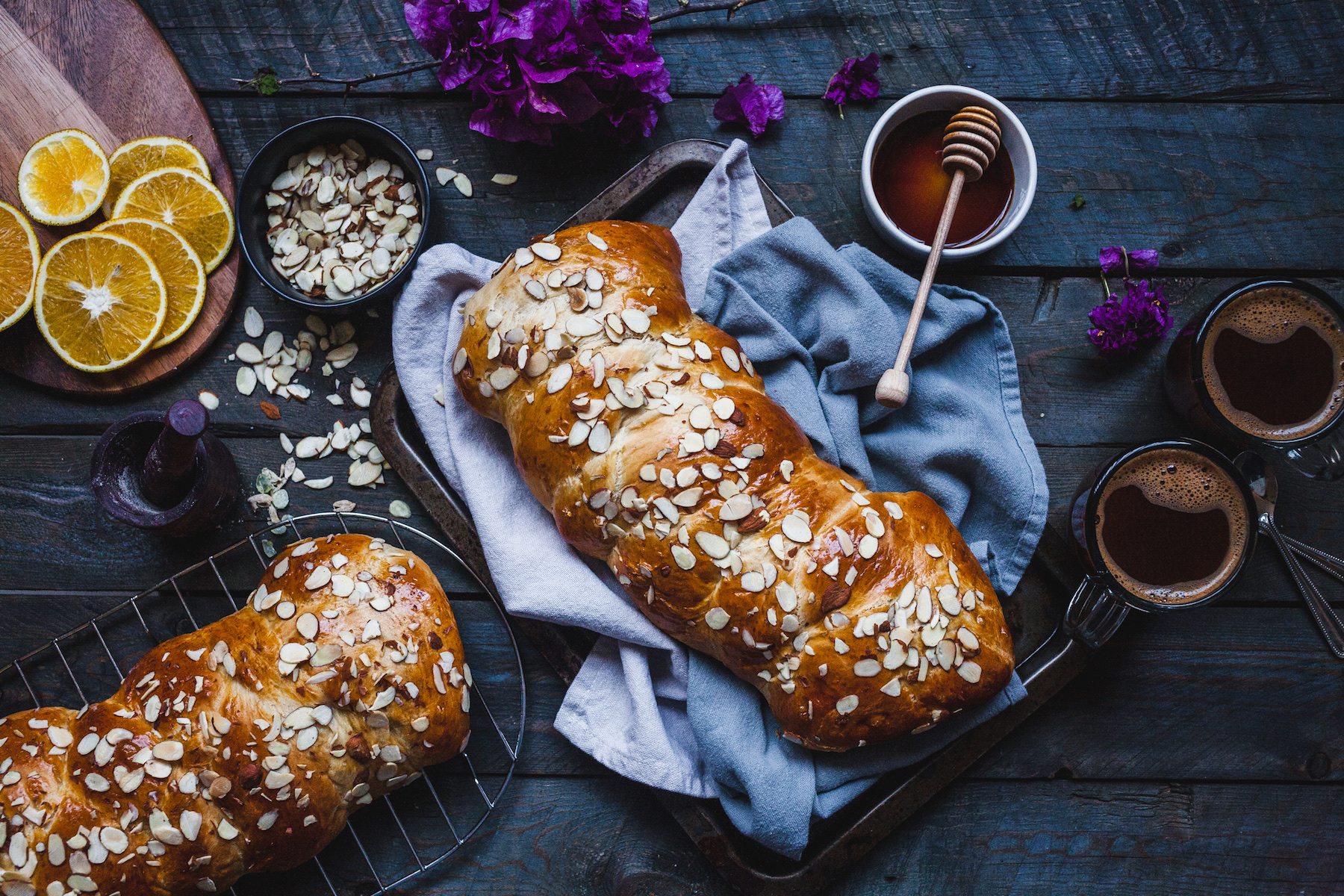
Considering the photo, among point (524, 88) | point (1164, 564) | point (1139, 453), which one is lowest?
point (1164, 564)

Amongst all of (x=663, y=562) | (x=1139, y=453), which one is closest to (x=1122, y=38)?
(x=1139, y=453)

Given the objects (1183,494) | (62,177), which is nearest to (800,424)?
(1183,494)

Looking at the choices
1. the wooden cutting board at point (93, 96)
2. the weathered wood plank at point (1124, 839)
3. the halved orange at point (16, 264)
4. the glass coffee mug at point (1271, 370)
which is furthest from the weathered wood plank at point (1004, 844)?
the halved orange at point (16, 264)

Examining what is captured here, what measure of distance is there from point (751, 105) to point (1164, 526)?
1.57 m

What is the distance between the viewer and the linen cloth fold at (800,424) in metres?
1.98

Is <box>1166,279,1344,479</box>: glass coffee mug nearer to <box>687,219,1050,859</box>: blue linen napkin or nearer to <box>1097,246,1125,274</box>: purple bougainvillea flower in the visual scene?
<box>1097,246,1125,274</box>: purple bougainvillea flower

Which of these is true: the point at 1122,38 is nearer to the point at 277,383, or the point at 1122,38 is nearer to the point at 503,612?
the point at 503,612

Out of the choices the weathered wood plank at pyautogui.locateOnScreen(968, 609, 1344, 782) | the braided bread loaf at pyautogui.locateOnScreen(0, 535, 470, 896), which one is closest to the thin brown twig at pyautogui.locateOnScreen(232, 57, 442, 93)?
the braided bread loaf at pyautogui.locateOnScreen(0, 535, 470, 896)

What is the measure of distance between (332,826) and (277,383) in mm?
1179

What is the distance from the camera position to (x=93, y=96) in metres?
2.19

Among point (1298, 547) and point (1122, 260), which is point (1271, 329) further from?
point (1298, 547)

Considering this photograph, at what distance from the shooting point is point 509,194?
7.34 feet

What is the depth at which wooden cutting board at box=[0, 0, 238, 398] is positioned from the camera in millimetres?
2174

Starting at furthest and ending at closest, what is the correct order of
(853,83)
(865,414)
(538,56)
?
1. (853,83)
2. (865,414)
3. (538,56)
